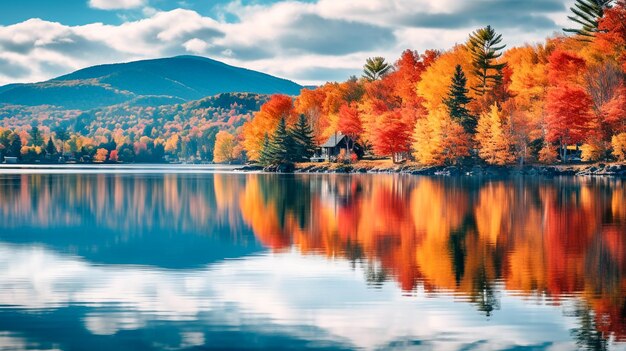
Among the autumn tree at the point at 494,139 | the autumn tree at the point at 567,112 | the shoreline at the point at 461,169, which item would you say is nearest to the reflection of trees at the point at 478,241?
the shoreline at the point at 461,169

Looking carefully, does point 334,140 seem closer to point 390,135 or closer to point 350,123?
point 350,123

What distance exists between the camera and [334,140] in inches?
4200

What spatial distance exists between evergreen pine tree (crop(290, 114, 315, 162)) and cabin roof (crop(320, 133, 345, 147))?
5.82 meters

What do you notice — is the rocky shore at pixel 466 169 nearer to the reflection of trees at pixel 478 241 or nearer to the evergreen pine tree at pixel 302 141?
the evergreen pine tree at pixel 302 141

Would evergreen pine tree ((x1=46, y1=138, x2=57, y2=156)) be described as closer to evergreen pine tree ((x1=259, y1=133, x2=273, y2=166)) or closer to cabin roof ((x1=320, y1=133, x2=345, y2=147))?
evergreen pine tree ((x1=259, y1=133, x2=273, y2=166))

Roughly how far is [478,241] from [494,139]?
190 feet

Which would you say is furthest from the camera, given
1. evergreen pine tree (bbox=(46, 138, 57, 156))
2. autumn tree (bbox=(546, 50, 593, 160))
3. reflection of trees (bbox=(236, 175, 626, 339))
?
evergreen pine tree (bbox=(46, 138, 57, 156))

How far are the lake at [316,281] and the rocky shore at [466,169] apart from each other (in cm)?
4297

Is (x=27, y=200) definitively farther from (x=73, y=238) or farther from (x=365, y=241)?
(x=365, y=241)

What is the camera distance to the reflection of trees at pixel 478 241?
15422 millimetres

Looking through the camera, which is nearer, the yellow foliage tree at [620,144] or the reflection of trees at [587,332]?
the reflection of trees at [587,332]

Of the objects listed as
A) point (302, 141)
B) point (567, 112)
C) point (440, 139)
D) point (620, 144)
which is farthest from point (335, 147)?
point (620, 144)

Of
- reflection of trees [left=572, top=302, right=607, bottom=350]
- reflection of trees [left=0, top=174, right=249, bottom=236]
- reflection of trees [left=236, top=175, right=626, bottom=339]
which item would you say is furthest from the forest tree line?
reflection of trees [left=572, top=302, right=607, bottom=350]

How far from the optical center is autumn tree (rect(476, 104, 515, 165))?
78.6m
